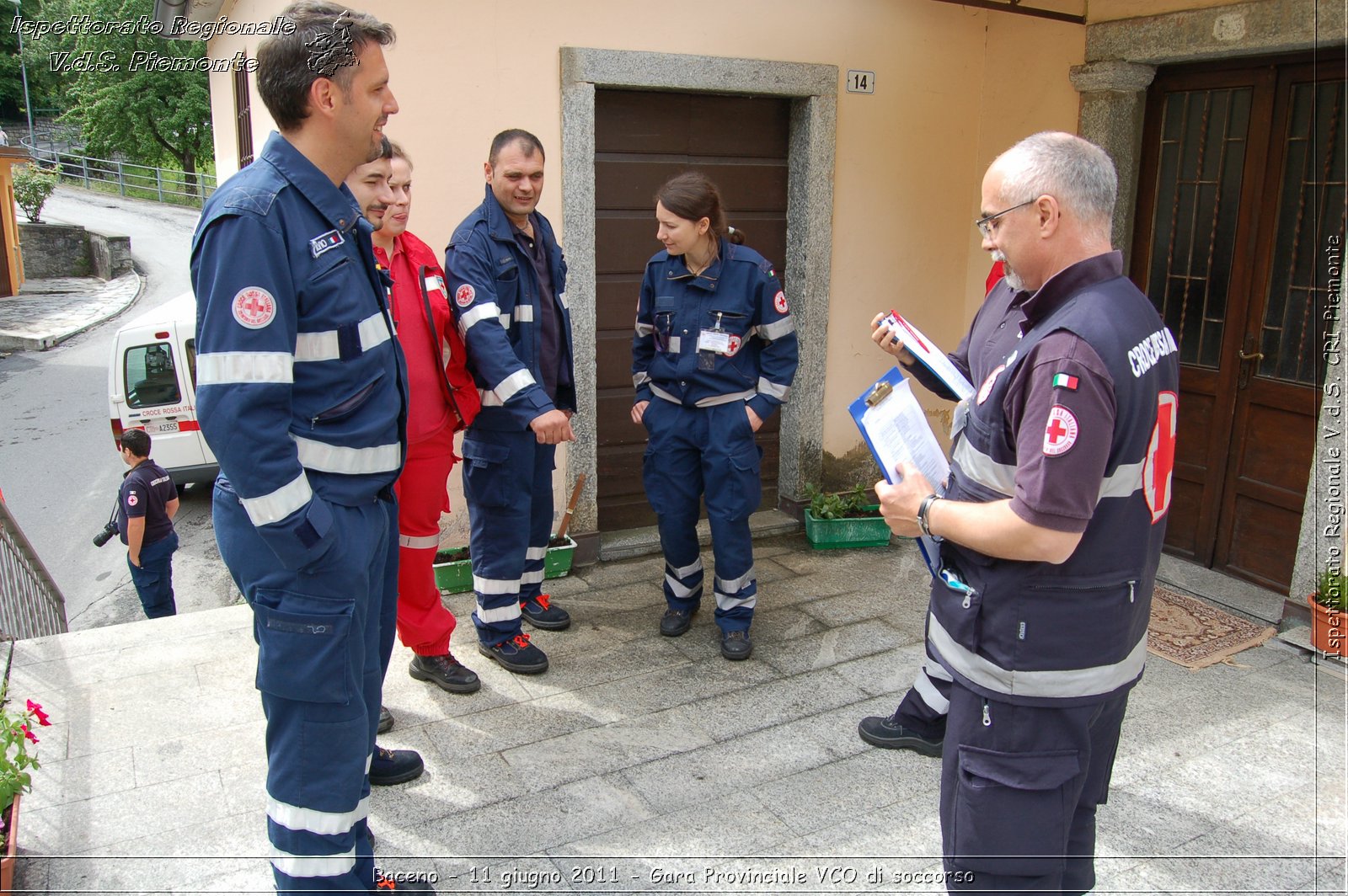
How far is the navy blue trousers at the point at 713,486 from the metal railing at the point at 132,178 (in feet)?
129

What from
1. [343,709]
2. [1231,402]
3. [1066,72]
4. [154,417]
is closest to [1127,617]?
[343,709]

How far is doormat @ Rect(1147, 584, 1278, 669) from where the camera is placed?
462cm

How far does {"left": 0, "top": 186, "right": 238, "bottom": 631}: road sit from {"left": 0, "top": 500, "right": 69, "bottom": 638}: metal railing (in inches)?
89.9

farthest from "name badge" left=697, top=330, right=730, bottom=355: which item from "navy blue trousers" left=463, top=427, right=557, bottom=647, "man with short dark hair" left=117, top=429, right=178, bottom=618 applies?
"man with short dark hair" left=117, top=429, right=178, bottom=618

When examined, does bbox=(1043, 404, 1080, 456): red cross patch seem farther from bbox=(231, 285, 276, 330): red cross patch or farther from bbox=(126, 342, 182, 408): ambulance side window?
bbox=(126, 342, 182, 408): ambulance side window

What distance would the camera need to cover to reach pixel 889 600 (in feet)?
17.2

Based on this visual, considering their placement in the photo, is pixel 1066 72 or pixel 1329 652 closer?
pixel 1329 652

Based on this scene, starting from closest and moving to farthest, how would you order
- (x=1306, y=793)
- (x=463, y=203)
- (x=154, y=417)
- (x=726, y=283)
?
(x=1306, y=793)
(x=726, y=283)
(x=463, y=203)
(x=154, y=417)

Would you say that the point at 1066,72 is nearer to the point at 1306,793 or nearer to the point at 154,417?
the point at 1306,793

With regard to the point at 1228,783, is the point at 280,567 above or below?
above

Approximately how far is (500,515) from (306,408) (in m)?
1.94

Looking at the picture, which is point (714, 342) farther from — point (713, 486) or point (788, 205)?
point (788, 205)

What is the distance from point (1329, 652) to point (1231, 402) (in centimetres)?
151

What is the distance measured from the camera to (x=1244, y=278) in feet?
17.5
